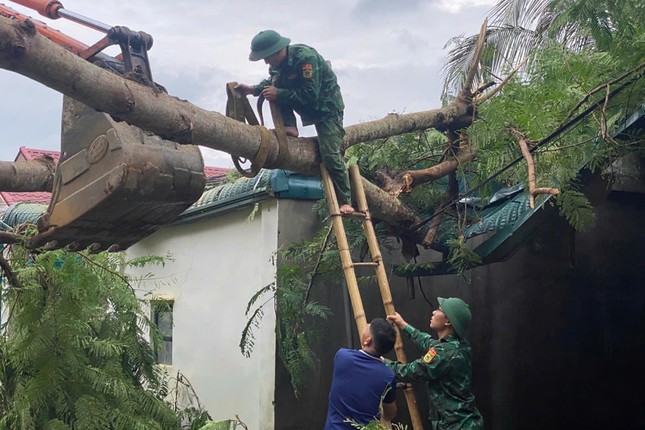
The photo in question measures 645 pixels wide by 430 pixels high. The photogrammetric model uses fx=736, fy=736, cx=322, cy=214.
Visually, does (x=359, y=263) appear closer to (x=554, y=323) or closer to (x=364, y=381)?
(x=364, y=381)

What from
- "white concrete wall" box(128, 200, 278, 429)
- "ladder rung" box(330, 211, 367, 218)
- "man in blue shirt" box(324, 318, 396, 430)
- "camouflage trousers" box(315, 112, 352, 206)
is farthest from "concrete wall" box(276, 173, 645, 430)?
"man in blue shirt" box(324, 318, 396, 430)

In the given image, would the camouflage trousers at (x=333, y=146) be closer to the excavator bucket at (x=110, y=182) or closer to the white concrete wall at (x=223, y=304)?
the excavator bucket at (x=110, y=182)

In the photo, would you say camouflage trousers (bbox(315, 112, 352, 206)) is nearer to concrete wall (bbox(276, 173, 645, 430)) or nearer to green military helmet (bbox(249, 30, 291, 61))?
green military helmet (bbox(249, 30, 291, 61))

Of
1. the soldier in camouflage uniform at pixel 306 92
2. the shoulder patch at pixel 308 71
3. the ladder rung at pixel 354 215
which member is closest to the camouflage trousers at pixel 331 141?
the soldier in camouflage uniform at pixel 306 92

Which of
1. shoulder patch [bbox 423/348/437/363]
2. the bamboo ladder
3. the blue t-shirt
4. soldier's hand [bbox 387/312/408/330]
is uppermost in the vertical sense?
the bamboo ladder

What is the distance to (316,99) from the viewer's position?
4703 mm

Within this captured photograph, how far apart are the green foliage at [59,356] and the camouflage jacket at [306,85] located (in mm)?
1741

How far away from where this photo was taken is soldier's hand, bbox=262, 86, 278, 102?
4605 mm

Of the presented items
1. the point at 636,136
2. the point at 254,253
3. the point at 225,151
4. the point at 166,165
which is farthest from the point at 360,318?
the point at 254,253

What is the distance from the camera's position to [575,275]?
23.2ft

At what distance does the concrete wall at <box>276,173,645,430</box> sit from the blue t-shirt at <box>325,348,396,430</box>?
238 cm

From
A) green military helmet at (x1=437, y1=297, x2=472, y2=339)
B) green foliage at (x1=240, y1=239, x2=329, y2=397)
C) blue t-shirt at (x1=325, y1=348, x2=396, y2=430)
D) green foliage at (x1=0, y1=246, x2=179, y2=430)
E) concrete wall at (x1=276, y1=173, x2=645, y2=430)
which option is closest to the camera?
blue t-shirt at (x1=325, y1=348, x2=396, y2=430)

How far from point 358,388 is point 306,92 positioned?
6.06 ft

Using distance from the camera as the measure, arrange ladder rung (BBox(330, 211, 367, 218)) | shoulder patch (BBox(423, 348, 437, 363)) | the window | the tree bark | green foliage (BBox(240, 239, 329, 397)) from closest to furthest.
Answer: the tree bark, shoulder patch (BBox(423, 348, 437, 363)), ladder rung (BBox(330, 211, 367, 218)), green foliage (BBox(240, 239, 329, 397)), the window
